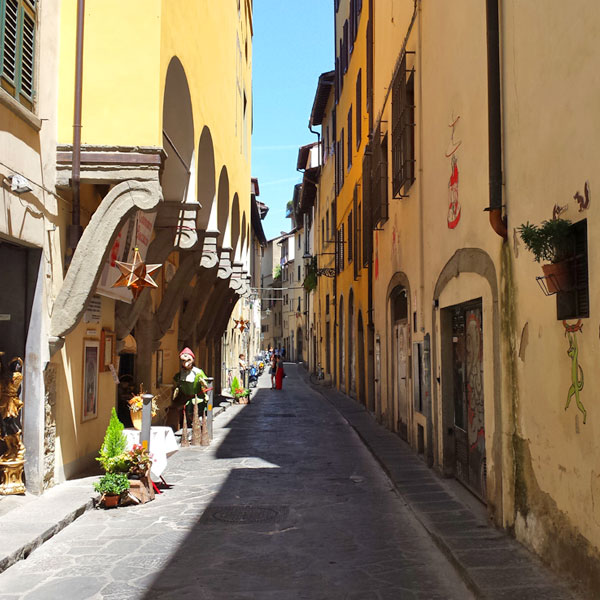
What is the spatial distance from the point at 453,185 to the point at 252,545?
4.78 m

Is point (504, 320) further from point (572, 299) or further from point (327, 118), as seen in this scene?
point (327, 118)

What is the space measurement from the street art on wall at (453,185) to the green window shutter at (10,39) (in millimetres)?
4872

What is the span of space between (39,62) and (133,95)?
121 centimetres

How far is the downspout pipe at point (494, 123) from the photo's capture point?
642cm

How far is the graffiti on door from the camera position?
7848 mm

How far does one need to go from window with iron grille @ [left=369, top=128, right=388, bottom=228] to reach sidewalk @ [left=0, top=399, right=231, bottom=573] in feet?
28.0

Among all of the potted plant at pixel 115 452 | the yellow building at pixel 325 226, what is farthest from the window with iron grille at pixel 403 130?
the yellow building at pixel 325 226

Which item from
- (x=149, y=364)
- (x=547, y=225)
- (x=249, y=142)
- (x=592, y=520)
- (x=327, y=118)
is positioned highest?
(x=327, y=118)

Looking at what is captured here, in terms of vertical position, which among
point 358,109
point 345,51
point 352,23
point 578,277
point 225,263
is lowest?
point 578,277

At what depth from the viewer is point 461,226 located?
8203 millimetres

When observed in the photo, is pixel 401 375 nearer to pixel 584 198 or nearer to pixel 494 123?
pixel 494 123

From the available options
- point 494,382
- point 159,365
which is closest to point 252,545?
point 494,382

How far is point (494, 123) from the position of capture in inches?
256

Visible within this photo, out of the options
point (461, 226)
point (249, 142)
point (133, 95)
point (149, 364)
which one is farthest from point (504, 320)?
point (249, 142)
